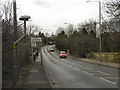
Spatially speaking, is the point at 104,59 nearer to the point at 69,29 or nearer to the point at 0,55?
the point at 0,55

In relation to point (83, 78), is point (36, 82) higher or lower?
higher

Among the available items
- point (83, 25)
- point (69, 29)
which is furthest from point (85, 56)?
point (69, 29)

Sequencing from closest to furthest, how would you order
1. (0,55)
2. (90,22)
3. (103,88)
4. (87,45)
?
(0,55), (103,88), (87,45), (90,22)

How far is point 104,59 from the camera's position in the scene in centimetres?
3475

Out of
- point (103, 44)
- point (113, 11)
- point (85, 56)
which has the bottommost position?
point (85, 56)

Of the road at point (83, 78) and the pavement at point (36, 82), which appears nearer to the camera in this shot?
the pavement at point (36, 82)

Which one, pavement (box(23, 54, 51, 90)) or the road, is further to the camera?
the road

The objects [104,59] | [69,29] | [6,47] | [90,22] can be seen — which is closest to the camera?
[6,47]

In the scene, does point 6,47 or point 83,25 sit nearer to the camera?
point 6,47

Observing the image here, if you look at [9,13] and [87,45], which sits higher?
[9,13]

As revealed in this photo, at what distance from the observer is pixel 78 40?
4622 centimetres

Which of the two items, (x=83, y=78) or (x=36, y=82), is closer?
(x=36, y=82)

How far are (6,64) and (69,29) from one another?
88481 mm

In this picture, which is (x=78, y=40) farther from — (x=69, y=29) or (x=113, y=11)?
(x=69, y=29)
